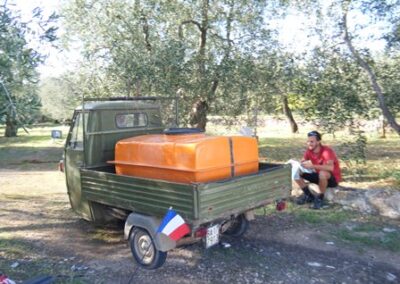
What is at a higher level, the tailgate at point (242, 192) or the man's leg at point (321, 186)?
the tailgate at point (242, 192)

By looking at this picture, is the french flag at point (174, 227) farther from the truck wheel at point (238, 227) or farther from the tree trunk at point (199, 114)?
the tree trunk at point (199, 114)

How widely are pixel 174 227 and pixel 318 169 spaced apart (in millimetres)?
3660

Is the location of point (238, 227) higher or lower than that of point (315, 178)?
lower

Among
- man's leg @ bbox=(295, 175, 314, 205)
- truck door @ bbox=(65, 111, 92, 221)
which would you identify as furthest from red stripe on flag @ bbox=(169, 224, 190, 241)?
man's leg @ bbox=(295, 175, 314, 205)

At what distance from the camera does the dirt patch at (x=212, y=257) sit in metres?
4.71

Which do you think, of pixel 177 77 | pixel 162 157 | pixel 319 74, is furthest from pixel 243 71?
pixel 162 157

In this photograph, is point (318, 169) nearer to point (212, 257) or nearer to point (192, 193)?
point (212, 257)

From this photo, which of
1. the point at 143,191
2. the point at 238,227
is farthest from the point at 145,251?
the point at 238,227

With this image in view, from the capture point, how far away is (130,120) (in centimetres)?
652

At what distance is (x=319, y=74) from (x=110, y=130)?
4.45m

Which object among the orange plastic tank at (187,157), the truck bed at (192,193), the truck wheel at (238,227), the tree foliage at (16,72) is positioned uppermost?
the tree foliage at (16,72)

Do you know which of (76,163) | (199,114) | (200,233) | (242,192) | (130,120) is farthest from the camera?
(199,114)

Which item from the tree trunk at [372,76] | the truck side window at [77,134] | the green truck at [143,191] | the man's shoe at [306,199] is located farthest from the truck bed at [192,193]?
the tree trunk at [372,76]

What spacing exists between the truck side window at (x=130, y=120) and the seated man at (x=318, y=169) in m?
2.85
